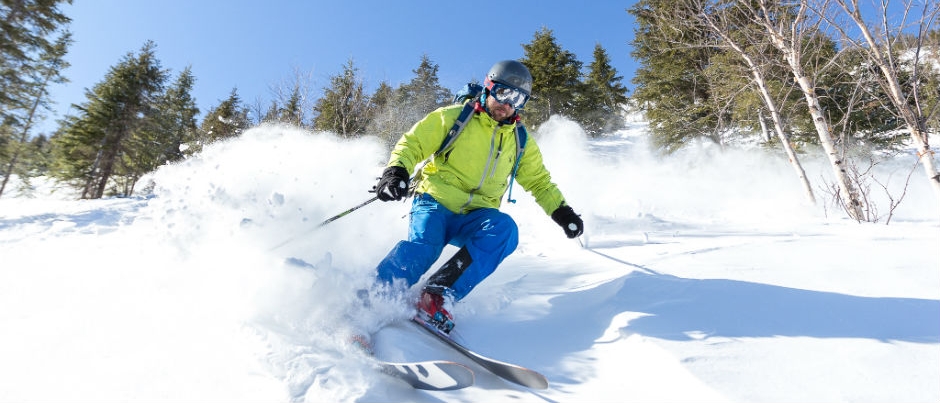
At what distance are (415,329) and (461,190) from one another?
106 cm

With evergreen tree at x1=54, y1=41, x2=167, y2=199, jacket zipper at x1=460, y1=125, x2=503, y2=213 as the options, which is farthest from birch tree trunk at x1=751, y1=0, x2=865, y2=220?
evergreen tree at x1=54, y1=41, x2=167, y2=199

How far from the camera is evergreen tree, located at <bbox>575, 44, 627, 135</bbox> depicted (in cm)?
2305

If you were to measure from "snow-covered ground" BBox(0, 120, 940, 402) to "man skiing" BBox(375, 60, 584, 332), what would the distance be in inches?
10.4

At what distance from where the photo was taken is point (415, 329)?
2.00 meters

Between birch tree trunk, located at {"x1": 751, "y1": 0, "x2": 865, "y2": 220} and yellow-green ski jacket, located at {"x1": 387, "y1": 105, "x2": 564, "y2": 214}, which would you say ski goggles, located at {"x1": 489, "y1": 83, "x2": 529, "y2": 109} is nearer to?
yellow-green ski jacket, located at {"x1": 387, "y1": 105, "x2": 564, "y2": 214}

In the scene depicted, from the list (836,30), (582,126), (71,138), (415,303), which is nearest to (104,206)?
(71,138)

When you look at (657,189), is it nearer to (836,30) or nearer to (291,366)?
(836,30)

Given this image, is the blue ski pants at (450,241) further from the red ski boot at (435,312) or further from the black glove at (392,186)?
A: the black glove at (392,186)

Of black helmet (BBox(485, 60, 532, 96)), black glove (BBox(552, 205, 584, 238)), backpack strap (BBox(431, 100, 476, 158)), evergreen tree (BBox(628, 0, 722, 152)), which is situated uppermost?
evergreen tree (BBox(628, 0, 722, 152))

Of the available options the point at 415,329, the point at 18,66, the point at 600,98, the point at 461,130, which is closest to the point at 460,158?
the point at 461,130

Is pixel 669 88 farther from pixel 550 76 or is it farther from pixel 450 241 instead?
pixel 450 241

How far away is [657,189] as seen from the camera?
448 inches

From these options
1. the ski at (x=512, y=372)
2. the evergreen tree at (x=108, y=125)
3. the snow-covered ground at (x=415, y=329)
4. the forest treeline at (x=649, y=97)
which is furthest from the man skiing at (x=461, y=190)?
the evergreen tree at (x=108, y=125)

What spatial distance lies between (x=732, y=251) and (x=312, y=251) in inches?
130
